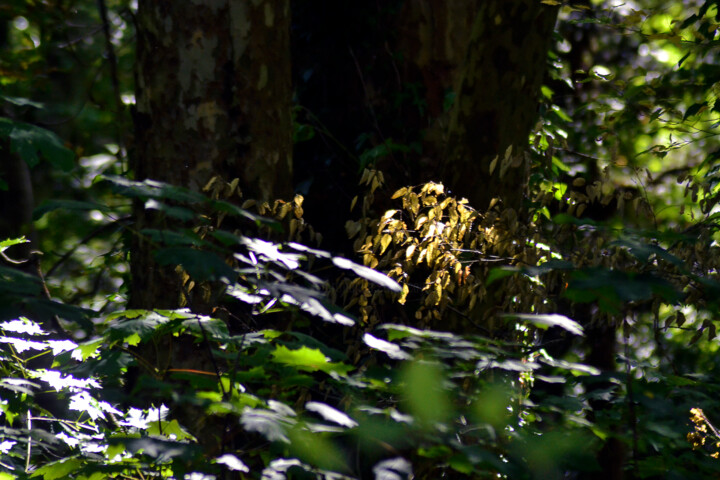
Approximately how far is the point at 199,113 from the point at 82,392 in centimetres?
166

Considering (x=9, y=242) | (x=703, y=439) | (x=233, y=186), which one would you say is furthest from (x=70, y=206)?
(x=703, y=439)

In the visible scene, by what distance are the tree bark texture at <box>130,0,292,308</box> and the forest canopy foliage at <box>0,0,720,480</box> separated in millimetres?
14

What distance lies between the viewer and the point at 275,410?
1731 mm

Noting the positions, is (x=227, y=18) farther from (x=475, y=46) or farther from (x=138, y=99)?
(x=475, y=46)

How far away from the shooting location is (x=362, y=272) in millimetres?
1939

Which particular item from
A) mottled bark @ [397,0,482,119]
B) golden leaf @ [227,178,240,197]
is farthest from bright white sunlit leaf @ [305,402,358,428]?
mottled bark @ [397,0,482,119]

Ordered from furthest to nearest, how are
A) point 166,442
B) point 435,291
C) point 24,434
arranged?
point 435,291 → point 24,434 → point 166,442

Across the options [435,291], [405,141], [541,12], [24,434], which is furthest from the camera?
[405,141]

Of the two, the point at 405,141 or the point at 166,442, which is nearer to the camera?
the point at 166,442

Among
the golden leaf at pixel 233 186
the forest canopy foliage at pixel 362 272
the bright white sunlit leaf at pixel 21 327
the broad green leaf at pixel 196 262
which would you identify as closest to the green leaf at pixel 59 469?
the forest canopy foliage at pixel 362 272

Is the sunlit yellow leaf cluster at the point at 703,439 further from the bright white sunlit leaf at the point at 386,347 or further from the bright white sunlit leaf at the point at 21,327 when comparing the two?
the bright white sunlit leaf at the point at 21,327

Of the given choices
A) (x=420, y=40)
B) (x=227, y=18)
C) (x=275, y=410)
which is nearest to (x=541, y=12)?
(x=420, y=40)

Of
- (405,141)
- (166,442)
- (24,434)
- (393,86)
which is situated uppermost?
(393,86)

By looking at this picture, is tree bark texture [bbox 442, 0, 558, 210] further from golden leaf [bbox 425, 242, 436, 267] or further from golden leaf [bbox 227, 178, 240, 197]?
golden leaf [bbox 227, 178, 240, 197]
